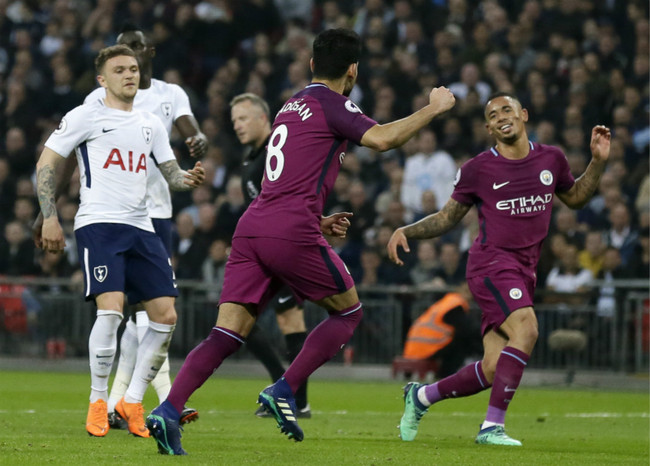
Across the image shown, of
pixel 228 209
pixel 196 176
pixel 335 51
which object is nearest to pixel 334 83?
pixel 335 51

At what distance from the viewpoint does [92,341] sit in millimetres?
8492

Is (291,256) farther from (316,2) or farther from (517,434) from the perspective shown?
(316,2)

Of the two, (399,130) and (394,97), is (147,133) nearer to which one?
(399,130)

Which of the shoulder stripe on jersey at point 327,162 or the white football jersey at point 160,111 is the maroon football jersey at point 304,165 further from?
the white football jersey at point 160,111

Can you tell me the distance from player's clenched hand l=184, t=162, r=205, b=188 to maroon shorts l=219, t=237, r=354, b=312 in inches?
42.7

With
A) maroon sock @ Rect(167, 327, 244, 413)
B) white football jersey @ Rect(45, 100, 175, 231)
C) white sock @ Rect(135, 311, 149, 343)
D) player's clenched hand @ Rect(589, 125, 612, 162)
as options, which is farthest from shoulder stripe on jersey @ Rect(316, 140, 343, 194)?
white sock @ Rect(135, 311, 149, 343)

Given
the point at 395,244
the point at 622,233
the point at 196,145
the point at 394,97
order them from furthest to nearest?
the point at 394,97
the point at 622,233
the point at 196,145
the point at 395,244

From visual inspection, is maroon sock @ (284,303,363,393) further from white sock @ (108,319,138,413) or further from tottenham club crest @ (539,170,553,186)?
white sock @ (108,319,138,413)

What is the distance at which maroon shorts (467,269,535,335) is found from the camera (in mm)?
8648

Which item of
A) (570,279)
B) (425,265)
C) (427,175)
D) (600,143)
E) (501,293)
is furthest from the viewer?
(427,175)

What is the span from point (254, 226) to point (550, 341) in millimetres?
9839

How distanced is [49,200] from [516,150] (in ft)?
10.5

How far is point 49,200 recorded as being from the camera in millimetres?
8312

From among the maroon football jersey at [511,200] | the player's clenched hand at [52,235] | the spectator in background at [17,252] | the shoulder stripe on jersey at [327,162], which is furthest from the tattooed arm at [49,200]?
the spectator in background at [17,252]
